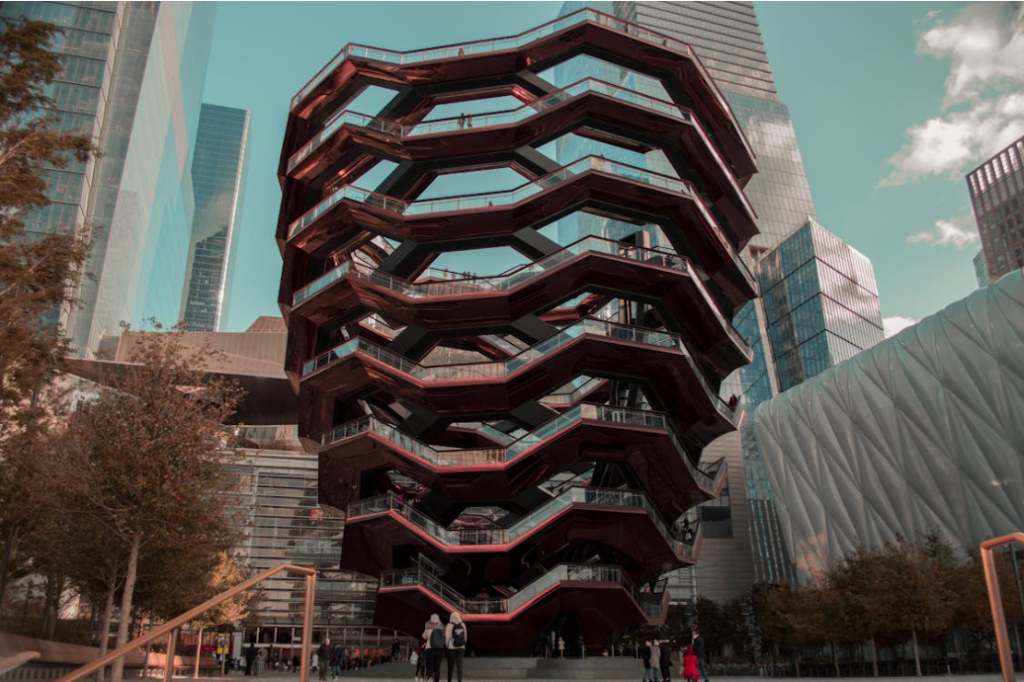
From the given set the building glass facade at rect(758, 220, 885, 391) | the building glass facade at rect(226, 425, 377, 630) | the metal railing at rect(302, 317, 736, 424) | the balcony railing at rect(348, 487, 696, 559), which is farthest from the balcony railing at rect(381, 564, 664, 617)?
the building glass facade at rect(758, 220, 885, 391)

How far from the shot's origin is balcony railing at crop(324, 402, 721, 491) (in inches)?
1383

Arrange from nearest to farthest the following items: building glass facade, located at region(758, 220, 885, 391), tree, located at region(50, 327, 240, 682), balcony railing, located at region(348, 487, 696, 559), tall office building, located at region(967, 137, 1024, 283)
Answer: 1. tree, located at region(50, 327, 240, 682)
2. balcony railing, located at region(348, 487, 696, 559)
3. building glass facade, located at region(758, 220, 885, 391)
4. tall office building, located at region(967, 137, 1024, 283)

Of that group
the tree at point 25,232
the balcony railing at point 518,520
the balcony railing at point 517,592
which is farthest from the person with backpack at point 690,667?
the tree at point 25,232

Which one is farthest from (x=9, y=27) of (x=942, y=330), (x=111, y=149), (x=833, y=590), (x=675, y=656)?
(x=111, y=149)

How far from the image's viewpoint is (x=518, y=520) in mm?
35438

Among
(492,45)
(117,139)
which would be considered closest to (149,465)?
(492,45)

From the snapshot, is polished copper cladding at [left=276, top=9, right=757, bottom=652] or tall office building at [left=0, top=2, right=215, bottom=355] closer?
polished copper cladding at [left=276, top=9, right=757, bottom=652]

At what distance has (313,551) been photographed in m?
68.6

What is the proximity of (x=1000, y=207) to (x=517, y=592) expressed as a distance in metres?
147

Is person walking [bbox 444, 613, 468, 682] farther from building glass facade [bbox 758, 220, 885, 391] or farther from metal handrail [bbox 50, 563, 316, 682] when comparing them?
building glass facade [bbox 758, 220, 885, 391]

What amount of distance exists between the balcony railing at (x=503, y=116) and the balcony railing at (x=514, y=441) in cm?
1371

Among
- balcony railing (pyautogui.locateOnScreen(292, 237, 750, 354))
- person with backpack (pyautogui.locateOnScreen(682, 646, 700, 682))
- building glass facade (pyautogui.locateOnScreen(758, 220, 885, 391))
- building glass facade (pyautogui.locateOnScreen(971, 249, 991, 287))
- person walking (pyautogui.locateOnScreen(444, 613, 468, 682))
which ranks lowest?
person with backpack (pyautogui.locateOnScreen(682, 646, 700, 682))

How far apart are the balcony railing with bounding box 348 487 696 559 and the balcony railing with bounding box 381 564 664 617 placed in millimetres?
1768

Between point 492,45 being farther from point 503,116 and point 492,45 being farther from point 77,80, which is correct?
point 77,80
